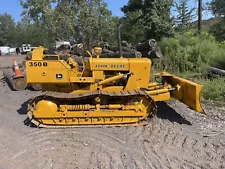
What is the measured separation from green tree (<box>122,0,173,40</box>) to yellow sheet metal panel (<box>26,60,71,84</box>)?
13.0 meters

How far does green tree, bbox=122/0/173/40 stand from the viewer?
17.9 meters

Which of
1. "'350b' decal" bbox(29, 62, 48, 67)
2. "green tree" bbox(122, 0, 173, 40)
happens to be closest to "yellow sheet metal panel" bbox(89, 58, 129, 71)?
"'350b' decal" bbox(29, 62, 48, 67)

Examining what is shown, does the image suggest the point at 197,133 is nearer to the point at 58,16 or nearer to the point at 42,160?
the point at 42,160

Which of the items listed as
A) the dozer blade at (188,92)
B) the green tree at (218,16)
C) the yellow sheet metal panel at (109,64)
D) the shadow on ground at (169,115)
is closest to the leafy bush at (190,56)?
the shadow on ground at (169,115)

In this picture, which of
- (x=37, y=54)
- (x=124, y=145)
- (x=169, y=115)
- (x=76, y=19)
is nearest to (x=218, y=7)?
(x=76, y=19)

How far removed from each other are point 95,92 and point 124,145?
4.67 ft

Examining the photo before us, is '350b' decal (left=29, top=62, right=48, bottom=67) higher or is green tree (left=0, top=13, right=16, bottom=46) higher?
green tree (left=0, top=13, right=16, bottom=46)

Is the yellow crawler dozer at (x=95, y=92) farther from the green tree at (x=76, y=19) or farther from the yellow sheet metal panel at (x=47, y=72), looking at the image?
the green tree at (x=76, y=19)

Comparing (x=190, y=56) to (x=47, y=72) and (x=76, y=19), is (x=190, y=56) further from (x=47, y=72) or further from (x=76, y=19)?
(x=47, y=72)

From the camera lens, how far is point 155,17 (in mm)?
18125

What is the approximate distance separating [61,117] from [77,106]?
391 millimetres

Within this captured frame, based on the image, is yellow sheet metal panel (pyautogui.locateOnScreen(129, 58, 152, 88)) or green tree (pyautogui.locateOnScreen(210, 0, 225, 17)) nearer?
yellow sheet metal panel (pyautogui.locateOnScreen(129, 58, 152, 88))

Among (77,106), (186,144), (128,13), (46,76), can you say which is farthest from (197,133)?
(128,13)

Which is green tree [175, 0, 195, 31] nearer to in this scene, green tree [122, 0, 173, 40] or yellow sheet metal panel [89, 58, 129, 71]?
green tree [122, 0, 173, 40]
